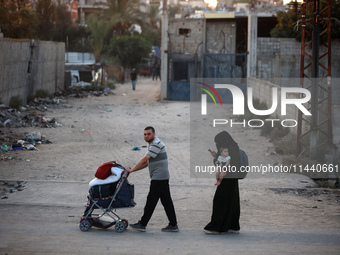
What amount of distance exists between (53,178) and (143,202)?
3007 millimetres

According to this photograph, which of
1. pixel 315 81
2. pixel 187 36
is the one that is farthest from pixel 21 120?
pixel 187 36

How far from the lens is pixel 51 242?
23.2ft

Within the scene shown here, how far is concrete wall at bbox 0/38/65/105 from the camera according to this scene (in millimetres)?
22938

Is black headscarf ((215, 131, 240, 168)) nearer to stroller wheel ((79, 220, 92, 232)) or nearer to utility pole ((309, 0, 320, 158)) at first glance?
stroller wheel ((79, 220, 92, 232))

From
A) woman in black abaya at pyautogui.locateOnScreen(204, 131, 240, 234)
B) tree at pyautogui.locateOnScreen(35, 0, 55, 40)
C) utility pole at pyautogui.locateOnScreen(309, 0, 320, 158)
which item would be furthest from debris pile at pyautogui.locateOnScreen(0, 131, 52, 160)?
tree at pyautogui.locateOnScreen(35, 0, 55, 40)

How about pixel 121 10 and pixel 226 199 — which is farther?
pixel 121 10

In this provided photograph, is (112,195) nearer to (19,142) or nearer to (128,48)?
(19,142)

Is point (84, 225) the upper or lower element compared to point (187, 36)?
lower

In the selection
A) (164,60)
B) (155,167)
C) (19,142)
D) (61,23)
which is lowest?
(19,142)

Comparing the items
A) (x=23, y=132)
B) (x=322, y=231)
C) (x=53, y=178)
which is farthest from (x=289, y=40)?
(x=322, y=231)

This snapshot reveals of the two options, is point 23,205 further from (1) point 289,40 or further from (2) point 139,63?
(2) point 139,63

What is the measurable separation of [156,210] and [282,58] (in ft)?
61.8

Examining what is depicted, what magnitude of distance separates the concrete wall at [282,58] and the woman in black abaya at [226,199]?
19.9m

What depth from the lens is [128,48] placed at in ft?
179
